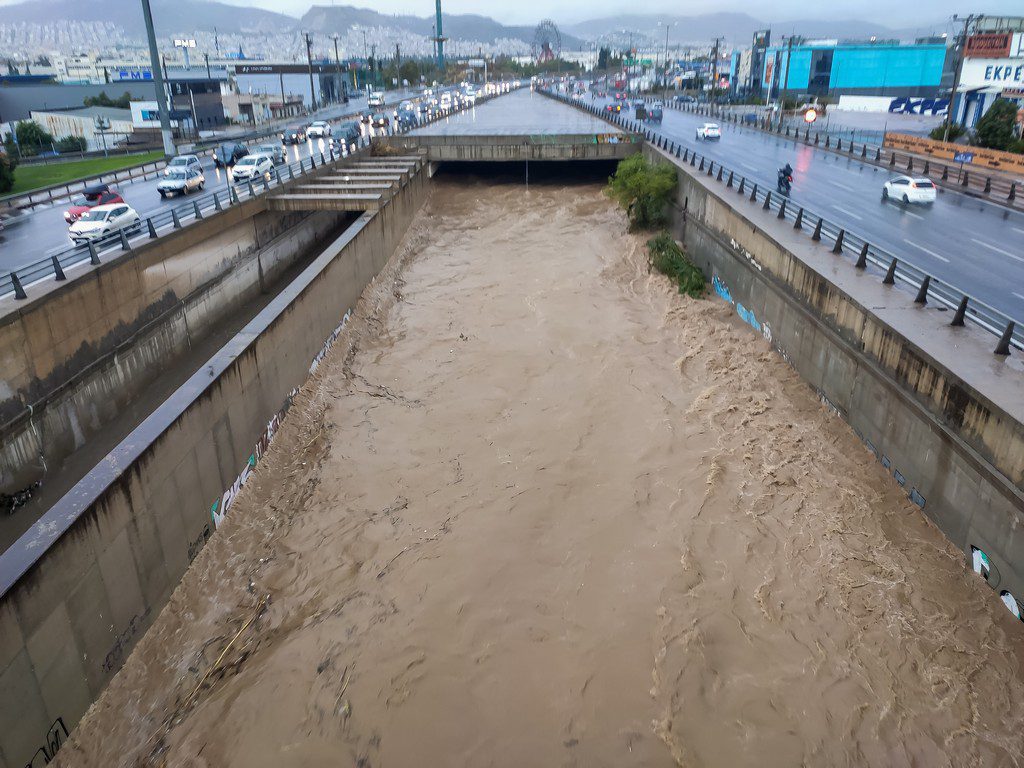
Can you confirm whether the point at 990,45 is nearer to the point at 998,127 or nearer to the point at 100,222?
the point at 998,127

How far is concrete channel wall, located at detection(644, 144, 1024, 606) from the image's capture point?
451 inches

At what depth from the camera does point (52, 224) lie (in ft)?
93.2

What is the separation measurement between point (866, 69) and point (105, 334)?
117 meters

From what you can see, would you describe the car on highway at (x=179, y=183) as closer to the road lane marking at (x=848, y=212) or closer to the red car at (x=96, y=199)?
the red car at (x=96, y=199)

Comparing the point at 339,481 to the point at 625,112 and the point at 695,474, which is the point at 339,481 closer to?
the point at 695,474

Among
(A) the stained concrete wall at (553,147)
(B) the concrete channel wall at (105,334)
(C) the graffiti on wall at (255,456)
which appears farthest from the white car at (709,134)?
(C) the graffiti on wall at (255,456)

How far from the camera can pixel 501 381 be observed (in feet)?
67.5

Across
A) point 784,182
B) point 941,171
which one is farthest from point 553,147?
point 941,171

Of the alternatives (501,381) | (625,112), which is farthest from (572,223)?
(625,112)

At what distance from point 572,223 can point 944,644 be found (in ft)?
108

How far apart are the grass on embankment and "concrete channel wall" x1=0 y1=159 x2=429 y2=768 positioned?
32.0 metres

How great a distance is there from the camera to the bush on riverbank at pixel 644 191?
3522cm

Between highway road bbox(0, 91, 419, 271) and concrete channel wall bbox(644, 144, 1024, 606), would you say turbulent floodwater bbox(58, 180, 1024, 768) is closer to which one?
concrete channel wall bbox(644, 144, 1024, 606)

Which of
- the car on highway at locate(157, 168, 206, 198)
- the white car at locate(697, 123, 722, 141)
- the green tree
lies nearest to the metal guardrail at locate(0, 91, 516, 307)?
the car on highway at locate(157, 168, 206, 198)
